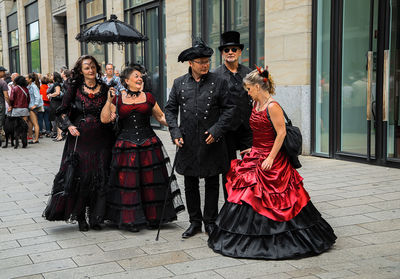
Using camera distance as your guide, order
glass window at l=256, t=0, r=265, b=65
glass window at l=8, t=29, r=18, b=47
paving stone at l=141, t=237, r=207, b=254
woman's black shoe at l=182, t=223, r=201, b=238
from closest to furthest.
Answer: paving stone at l=141, t=237, r=207, b=254 < woman's black shoe at l=182, t=223, r=201, b=238 < glass window at l=256, t=0, r=265, b=65 < glass window at l=8, t=29, r=18, b=47

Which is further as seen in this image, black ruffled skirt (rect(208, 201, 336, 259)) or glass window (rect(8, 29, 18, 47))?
glass window (rect(8, 29, 18, 47))

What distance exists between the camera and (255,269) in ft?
13.2

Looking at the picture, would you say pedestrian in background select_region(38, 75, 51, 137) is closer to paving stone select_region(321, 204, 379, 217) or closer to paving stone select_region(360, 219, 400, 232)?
paving stone select_region(321, 204, 379, 217)

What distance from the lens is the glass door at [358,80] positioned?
8562 millimetres

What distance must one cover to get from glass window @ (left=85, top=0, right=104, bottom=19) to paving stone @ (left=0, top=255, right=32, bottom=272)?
15170 millimetres

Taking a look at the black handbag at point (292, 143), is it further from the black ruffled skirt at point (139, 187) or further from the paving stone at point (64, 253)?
the paving stone at point (64, 253)

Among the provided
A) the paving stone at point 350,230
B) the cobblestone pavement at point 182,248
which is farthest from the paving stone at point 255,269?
the paving stone at point 350,230

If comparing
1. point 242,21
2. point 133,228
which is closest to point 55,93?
point 242,21

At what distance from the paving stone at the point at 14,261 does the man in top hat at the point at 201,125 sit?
1.43 meters

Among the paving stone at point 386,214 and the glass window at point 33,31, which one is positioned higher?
the glass window at point 33,31

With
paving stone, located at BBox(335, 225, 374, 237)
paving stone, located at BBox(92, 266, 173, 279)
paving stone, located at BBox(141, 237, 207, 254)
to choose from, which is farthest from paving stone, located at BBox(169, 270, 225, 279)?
paving stone, located at BBox(335, 225, 374, 237)

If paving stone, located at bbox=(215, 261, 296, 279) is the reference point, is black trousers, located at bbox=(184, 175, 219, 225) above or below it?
above

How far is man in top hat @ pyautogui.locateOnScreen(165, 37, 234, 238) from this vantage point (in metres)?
4.87

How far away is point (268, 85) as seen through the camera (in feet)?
14.8
